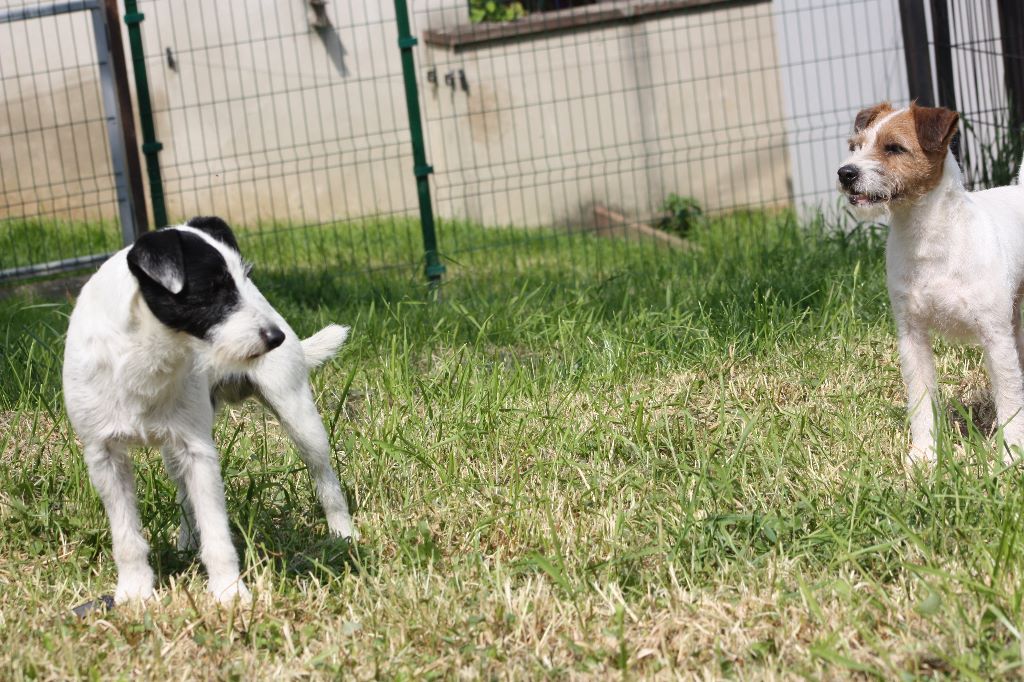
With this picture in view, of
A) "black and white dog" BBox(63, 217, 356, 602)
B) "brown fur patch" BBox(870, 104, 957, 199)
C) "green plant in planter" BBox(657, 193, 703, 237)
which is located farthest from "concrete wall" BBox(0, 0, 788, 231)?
"black and white dog" BBox(63, 217, 356, 602)

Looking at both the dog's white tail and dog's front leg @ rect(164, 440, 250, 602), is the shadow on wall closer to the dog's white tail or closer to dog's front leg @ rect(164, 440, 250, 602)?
the dog's white tail

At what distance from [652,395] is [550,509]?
101 cm

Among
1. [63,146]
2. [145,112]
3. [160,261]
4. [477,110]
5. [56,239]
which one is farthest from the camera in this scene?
[477,110]

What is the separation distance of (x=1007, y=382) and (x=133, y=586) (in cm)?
263

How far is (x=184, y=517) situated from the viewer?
3.39m

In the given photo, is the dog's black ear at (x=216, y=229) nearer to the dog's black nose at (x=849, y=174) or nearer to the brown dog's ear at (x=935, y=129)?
the dog's black nose at (x=849, y=174)

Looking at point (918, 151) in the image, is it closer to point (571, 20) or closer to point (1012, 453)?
point (1012, 453)

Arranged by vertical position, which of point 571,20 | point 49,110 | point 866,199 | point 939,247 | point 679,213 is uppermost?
point 571,20

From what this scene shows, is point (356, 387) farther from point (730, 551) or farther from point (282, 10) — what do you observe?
point (282, 10)

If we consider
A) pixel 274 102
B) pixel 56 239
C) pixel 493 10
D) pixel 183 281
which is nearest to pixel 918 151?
pixel 183 281

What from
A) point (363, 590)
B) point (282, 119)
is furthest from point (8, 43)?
point (363, 590)

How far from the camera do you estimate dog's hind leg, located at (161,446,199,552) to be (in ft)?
10.7

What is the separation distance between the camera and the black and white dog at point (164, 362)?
2812mm

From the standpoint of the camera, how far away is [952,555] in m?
2.87
